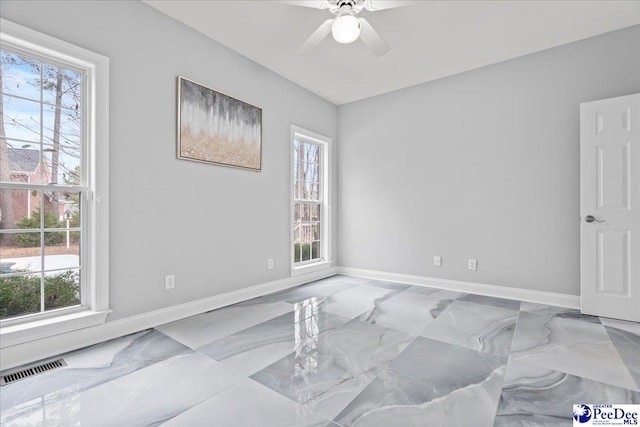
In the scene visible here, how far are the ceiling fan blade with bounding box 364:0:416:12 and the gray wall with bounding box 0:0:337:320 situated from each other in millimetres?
1593

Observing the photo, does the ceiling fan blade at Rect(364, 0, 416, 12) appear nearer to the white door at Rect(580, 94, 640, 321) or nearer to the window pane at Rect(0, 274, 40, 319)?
the white door at Rect(580, 94, 640, 321)

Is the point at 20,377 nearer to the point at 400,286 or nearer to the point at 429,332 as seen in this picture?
the point at 429,332

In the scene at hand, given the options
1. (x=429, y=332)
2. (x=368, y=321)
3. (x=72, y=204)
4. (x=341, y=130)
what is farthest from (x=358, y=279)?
(x=72, y=204)

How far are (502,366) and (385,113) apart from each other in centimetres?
352

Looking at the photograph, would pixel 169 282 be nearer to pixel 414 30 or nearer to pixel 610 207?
pixel 414 30

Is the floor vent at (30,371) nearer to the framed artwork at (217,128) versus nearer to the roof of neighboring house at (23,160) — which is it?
the roof of neighboring house at (23,160)

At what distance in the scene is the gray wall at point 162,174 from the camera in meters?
2.38

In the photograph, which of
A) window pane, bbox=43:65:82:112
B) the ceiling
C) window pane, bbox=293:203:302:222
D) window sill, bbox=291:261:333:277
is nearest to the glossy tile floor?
window sill, bbox=291:261:333:277

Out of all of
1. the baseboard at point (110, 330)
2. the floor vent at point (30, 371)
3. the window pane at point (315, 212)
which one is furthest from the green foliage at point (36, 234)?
the window pane at point (315, 212)

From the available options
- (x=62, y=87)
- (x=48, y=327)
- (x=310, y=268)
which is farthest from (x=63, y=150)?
(x=310, y=268)

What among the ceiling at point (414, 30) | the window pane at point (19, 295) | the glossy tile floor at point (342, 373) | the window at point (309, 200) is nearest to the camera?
the glossy tile floor at point (342, 373)

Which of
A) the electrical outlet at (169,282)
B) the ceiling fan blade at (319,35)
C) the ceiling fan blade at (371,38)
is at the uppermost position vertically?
the ceiling fan blade at (319,35)

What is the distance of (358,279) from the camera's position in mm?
4488

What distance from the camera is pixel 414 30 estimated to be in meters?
2.91
